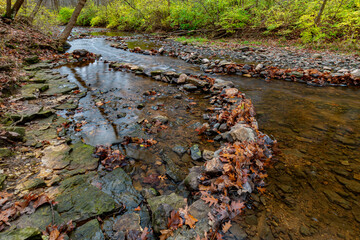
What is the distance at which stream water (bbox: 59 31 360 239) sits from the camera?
225 cm

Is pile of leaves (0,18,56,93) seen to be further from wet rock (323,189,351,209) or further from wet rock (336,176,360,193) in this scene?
wet rock (336,176,360,193)

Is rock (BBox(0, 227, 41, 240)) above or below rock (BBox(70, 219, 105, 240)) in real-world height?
above

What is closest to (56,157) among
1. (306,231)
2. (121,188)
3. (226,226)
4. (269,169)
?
(121,188)

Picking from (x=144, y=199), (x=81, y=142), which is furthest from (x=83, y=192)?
(x=81, y=142)

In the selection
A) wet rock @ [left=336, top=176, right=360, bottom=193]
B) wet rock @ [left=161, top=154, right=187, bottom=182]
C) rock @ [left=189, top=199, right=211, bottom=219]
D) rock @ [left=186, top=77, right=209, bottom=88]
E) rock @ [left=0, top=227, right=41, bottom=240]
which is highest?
rock @ [left=0, top=227, right=41, bottom=240]

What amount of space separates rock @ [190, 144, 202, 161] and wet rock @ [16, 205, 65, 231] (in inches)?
86.4

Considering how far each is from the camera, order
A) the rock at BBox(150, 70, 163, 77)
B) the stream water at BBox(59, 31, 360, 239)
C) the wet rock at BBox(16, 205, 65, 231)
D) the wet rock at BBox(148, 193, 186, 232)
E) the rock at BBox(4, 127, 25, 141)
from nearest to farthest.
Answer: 1. the wet rock at BBox(16, 205, 65, 231)
2. the wet rock at BBox(148, 193, 186, 232)
3. the stream water at BBox(59, 31, 360, 239)
4. the rock at BBox(4, 127, 25, 141)
5. the rock at BBox(150, 70, 163, 77)

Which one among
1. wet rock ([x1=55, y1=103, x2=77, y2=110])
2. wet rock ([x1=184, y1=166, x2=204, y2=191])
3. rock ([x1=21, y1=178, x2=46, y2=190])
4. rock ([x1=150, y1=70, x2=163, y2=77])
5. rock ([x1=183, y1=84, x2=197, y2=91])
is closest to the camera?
rock ([x1=21, y1=178, x2=46, y2=190])

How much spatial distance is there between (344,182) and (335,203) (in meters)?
0.58

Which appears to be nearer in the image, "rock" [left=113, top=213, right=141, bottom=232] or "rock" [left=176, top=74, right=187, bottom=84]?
"rock" [left=113, top=213, right=141, bottom=232]

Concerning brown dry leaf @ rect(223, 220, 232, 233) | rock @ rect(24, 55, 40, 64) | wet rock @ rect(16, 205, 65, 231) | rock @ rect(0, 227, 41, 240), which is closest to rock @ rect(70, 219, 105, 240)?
wet rock @ rect(16, 205, 65, 231)

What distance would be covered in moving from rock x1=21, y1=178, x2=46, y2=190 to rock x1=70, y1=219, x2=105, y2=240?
0.99 meters

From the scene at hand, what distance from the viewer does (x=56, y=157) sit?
3.00 meters

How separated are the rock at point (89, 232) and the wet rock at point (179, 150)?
1.81m
